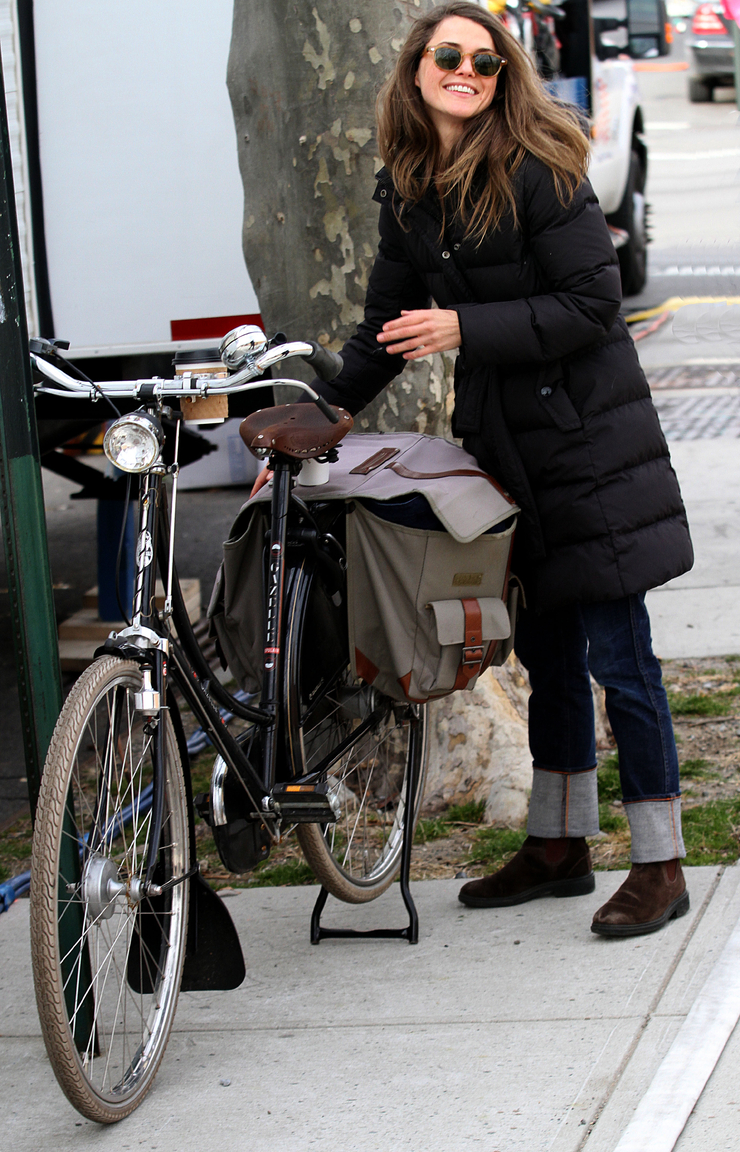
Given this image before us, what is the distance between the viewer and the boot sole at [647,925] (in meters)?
3.02

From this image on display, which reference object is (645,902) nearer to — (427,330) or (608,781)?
(608,781)

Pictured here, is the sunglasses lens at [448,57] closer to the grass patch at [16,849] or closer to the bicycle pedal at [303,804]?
the bicycle pedal at [303,804]

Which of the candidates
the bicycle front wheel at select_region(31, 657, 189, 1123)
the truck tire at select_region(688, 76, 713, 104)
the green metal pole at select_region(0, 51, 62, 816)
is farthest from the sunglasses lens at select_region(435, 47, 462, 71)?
the truck tire at select_region(688, 76, 713, 104)

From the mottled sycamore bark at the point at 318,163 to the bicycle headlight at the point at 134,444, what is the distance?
4.88 feet

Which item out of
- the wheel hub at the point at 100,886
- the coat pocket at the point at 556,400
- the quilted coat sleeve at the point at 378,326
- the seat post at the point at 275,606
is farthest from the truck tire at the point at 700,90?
the wheel hub at the point at 100,886

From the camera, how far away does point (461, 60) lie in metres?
2.82

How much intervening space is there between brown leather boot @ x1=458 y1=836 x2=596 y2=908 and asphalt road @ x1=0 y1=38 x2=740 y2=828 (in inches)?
76.9

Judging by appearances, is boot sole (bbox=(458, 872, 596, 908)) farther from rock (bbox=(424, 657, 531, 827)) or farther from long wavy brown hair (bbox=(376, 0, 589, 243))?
long wavy brown hair (bbox=(376, 0, 589, 243))

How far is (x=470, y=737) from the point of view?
400 centimetres

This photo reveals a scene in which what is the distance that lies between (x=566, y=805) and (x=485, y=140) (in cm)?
159

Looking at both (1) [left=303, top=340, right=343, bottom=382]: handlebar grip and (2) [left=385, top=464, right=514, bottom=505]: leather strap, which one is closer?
(1) [left=303, top=340, right=343, bottom=382]: handlebar grip

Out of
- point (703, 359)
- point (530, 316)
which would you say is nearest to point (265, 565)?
point (530, 316)

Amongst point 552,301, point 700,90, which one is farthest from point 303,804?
point 700,90

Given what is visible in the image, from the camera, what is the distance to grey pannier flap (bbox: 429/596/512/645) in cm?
280
